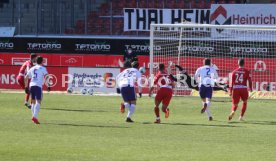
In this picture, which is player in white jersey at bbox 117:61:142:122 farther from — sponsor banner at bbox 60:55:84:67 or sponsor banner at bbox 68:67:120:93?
sponsor banner at bbox 60:55:84:67

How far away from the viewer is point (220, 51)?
4031cm

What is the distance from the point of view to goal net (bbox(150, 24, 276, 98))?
38.0 meters

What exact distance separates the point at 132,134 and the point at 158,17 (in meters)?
23.4

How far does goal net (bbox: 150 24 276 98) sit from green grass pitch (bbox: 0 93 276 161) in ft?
16.2

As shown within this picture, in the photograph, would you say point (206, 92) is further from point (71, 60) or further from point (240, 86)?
point (71, 60)

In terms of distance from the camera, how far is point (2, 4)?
163 ft

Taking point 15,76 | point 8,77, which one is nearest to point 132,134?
point 15,76

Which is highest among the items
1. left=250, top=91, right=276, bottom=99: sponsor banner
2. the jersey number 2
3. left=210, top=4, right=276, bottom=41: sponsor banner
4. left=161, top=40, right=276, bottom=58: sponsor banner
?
left=210, top=4, right=276, bottom=41: sponsor banner

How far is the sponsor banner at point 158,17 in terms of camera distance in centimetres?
4403

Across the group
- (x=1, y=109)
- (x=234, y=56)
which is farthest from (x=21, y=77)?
(x=234, y=56)

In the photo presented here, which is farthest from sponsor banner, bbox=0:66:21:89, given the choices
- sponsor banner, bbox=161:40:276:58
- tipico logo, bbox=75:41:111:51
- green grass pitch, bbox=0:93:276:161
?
green grass pitch, bbox=0:93:276:161

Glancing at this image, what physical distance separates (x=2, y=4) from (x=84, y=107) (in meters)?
19.5

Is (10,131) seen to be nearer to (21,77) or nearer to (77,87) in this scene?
(21,77)

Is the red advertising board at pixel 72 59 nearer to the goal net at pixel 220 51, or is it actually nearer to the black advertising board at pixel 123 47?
the black advertising board at pixel 123 47
